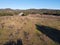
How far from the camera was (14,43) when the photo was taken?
492 inches

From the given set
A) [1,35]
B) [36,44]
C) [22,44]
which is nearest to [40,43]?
[36,44]

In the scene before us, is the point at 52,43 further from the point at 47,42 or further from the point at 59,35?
the point at 59,35

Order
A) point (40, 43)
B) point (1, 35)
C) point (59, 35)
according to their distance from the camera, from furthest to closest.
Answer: point (59, 35) → point (1, 35) → point (40, 43)

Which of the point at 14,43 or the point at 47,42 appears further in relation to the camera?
the point at 47,42

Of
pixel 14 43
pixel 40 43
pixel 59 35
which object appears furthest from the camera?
pixel 59 35

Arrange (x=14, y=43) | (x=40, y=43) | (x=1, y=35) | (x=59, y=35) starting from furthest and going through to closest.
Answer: (x=59, y=35), (x=1, y=35), (x=40, y=43), (x=14, y=43)

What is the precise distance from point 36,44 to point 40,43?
627 millimetres

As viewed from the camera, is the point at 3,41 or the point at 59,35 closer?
the point at 3,41

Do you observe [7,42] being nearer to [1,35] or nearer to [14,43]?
[14,43]

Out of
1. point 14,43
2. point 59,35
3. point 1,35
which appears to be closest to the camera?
point 14,43

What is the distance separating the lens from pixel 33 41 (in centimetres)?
1402

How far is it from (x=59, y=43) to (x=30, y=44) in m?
3.02

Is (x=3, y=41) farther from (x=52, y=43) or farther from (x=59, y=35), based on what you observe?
(x=59, y=35)

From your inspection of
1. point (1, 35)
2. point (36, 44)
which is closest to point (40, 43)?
point (36, 44)
